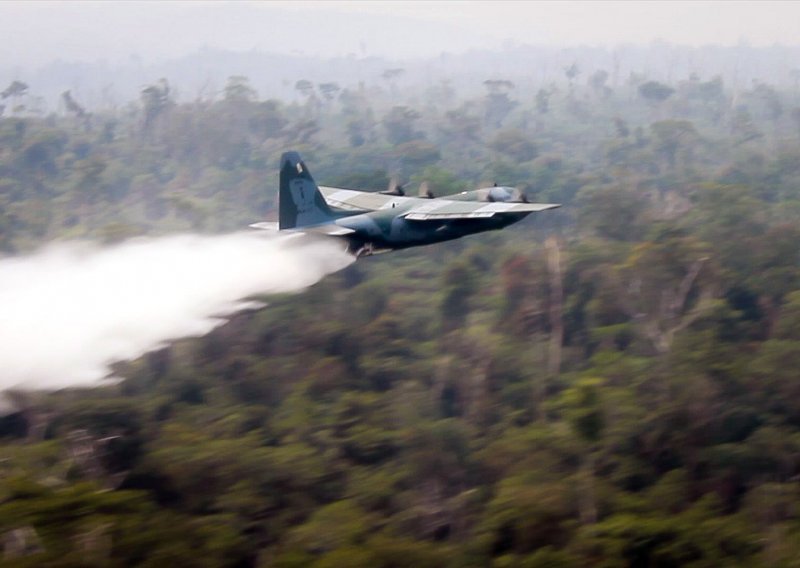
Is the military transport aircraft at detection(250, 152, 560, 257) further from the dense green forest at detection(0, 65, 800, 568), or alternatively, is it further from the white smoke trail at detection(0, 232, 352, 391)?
the dense green forest at detection(0, 65, 800, 568)

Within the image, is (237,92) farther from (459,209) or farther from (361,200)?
(459,209)

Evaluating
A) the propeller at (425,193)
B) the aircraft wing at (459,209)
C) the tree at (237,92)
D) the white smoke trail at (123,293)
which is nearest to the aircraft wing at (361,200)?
the propeller at (425,193)

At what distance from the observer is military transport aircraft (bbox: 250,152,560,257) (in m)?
27.5

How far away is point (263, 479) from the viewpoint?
28.5 meters

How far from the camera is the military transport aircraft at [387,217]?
90.3 feet

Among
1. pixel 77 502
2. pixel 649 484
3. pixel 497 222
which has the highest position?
pixel 497 222

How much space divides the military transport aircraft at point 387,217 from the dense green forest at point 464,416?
6148 mm

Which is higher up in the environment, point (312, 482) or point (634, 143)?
point (634, 143)

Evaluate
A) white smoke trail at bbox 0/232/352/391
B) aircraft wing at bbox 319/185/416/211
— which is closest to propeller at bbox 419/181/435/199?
aircraft wing at bbox 319/185/416/211

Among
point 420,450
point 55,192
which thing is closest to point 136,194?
point 55,192

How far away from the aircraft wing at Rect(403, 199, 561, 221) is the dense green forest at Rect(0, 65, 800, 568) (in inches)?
246

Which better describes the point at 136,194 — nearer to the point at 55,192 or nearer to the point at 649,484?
the point at 55,192

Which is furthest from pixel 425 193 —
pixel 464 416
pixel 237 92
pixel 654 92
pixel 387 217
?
pixel 654 92

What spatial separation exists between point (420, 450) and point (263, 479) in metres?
5.24
